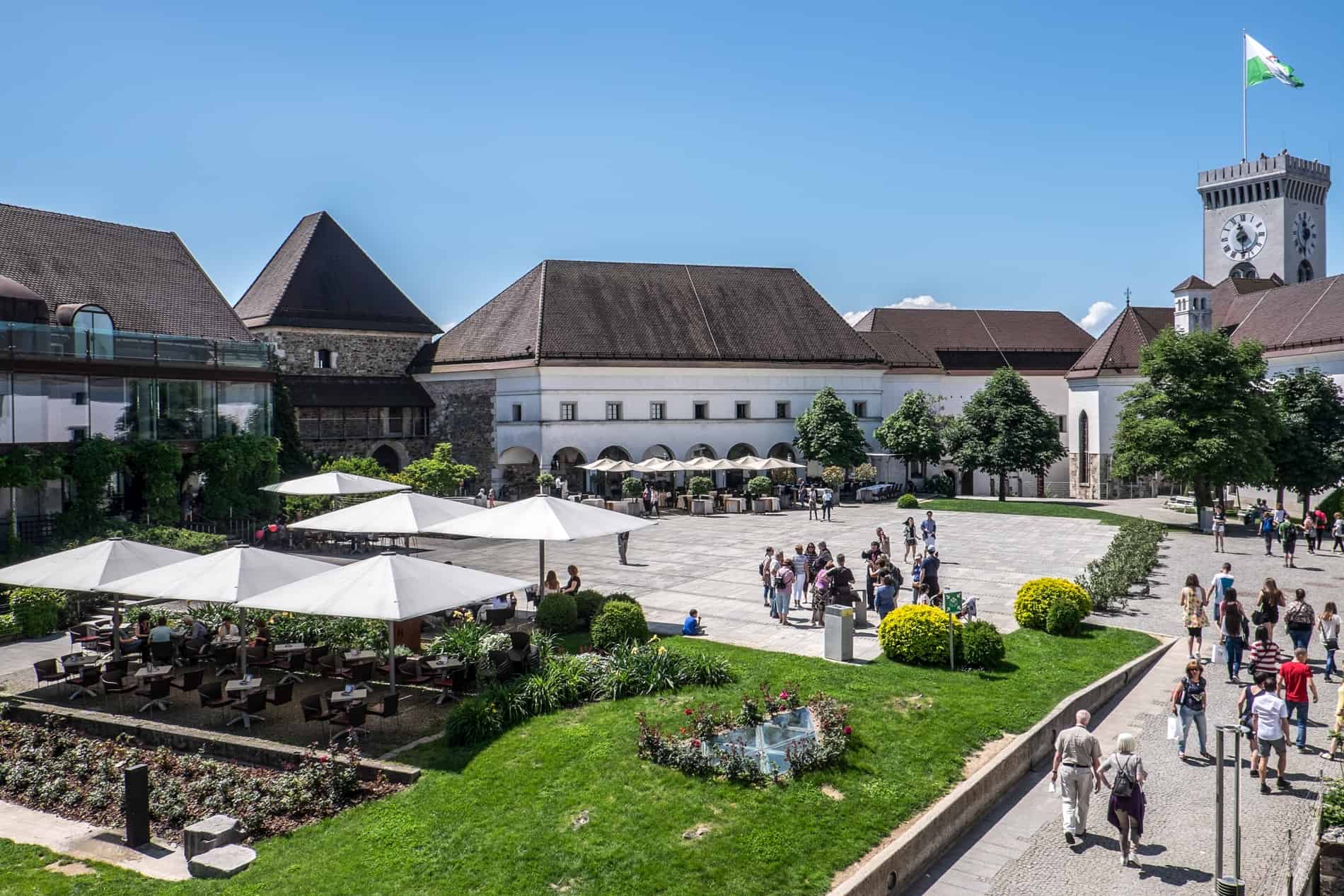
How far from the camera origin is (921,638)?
17.0 metres

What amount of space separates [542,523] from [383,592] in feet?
18.8

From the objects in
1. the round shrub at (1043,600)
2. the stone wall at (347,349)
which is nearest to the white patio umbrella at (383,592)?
the round shrub at (1043,600)

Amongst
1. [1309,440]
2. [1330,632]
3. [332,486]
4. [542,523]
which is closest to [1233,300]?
[1309,440]

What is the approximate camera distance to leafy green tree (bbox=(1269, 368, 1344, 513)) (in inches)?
1713

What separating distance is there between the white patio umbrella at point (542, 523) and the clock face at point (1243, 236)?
96.9 metres

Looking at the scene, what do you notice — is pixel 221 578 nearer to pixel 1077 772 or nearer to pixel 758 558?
pixel 1077 772

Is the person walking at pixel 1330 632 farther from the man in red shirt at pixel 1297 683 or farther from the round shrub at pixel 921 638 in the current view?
the round shrub at pixel 921 638

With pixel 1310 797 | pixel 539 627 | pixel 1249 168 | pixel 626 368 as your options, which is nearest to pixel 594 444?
pixel 626 368

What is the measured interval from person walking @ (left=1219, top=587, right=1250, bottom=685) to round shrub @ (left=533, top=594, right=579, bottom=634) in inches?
445

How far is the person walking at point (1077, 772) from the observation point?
11234 millimetres

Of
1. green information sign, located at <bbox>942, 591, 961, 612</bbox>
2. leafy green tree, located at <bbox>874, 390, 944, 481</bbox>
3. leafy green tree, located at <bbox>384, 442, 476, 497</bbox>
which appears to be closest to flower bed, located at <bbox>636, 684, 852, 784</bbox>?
green information sign, located at <bbox>942, 591, 961, 612</bbox>

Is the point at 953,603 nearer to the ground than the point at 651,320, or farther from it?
nearer to the ground

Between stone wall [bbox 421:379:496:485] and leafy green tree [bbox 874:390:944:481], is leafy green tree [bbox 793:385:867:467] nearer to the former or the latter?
leafy green tree [bbox 874:390:944:481]

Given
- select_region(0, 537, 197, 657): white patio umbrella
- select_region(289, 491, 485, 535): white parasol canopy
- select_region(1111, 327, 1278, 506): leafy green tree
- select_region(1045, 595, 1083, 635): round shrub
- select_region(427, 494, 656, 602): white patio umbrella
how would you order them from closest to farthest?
1. select_region(0, 537, 197, 657): white patio umbrella
2. select_region(427, 494, 656, 602): white patio umbrella
3. select_region(1045, 595, 1083, 635): round shrub
4. select_region(289, 491, 485, 535): white parasol canopy
5. select_region(1111, 327, 1278, 506): leafy green tree
